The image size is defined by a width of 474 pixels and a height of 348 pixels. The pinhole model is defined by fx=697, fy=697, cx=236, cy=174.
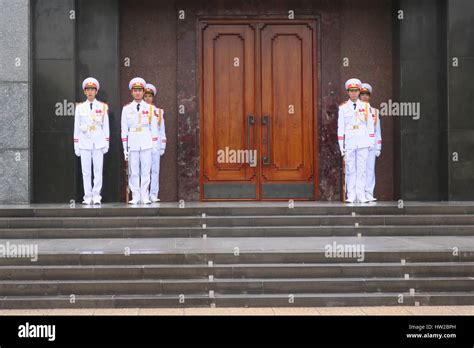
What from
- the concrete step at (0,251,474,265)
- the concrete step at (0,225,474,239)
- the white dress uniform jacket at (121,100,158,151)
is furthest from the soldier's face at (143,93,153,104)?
the concrete step at (0,251,474,265)

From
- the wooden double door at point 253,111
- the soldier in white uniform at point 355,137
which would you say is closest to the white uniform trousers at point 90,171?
the wooden double door at point 253,111

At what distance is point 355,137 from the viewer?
1284 cm

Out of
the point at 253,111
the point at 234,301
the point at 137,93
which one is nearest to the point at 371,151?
the point at 253,111

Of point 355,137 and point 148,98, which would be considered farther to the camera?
point 148,98

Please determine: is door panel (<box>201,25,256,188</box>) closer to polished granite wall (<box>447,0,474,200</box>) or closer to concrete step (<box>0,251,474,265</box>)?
polished granite wall (<box>447,0,474,200</box>)

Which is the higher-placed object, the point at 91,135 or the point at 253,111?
the point at 253,111

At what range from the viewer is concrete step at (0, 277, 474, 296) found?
8.11 metres

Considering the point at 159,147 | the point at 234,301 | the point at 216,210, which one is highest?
the point at 159,147

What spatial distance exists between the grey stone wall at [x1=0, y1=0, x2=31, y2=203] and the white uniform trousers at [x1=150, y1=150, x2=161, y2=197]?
2.30 metres

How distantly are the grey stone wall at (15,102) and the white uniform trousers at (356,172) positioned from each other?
19.6 ft

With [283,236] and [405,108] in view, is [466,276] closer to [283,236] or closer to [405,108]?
[283,236]

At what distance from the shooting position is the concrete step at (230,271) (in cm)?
836

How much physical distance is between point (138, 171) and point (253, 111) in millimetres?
2778

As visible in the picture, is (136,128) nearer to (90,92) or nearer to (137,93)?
(137,93)
